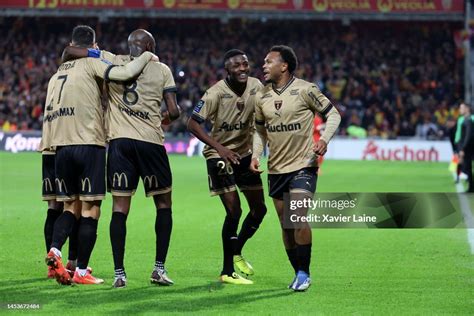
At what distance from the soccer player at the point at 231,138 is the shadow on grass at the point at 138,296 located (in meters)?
0.67

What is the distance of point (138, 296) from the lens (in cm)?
850

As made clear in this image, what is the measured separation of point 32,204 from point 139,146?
31.3 ft

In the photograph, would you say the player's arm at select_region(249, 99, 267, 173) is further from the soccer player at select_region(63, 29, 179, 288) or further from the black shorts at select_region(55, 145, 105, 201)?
the black shorts at select_region(55, 145, 105, 201)

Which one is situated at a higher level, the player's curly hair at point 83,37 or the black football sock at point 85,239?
the player's curly hair at point 83,37

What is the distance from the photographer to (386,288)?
9.21m

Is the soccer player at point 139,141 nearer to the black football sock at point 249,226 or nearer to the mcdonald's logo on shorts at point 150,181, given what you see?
the mcdonald's logo on shorts at point 150,181

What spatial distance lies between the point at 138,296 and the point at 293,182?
1844 millimetres

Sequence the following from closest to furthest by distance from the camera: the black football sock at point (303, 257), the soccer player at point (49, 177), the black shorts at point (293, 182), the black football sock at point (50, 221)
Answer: the black football sock at point (303, 257) < the black shorts at point (293, 182) < the soccer player at point (49, 177) < the black football sock at point (50, 221)

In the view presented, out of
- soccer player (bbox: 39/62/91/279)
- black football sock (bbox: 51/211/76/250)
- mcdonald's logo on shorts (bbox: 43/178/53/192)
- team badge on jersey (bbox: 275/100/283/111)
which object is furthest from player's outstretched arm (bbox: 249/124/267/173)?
mcdonald's logo on shorts (bbox: 43/178/53/192)

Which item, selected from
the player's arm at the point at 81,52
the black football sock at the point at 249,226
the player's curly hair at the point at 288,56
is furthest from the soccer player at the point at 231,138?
the player's arm at the point at 81,52

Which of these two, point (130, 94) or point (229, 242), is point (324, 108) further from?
point (130, 94)

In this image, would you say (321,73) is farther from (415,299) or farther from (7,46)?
(415,299)

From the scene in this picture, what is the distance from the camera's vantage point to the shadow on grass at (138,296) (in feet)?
26.4

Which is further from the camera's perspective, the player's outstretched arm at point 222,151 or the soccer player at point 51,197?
the soccer player at point 51,197
